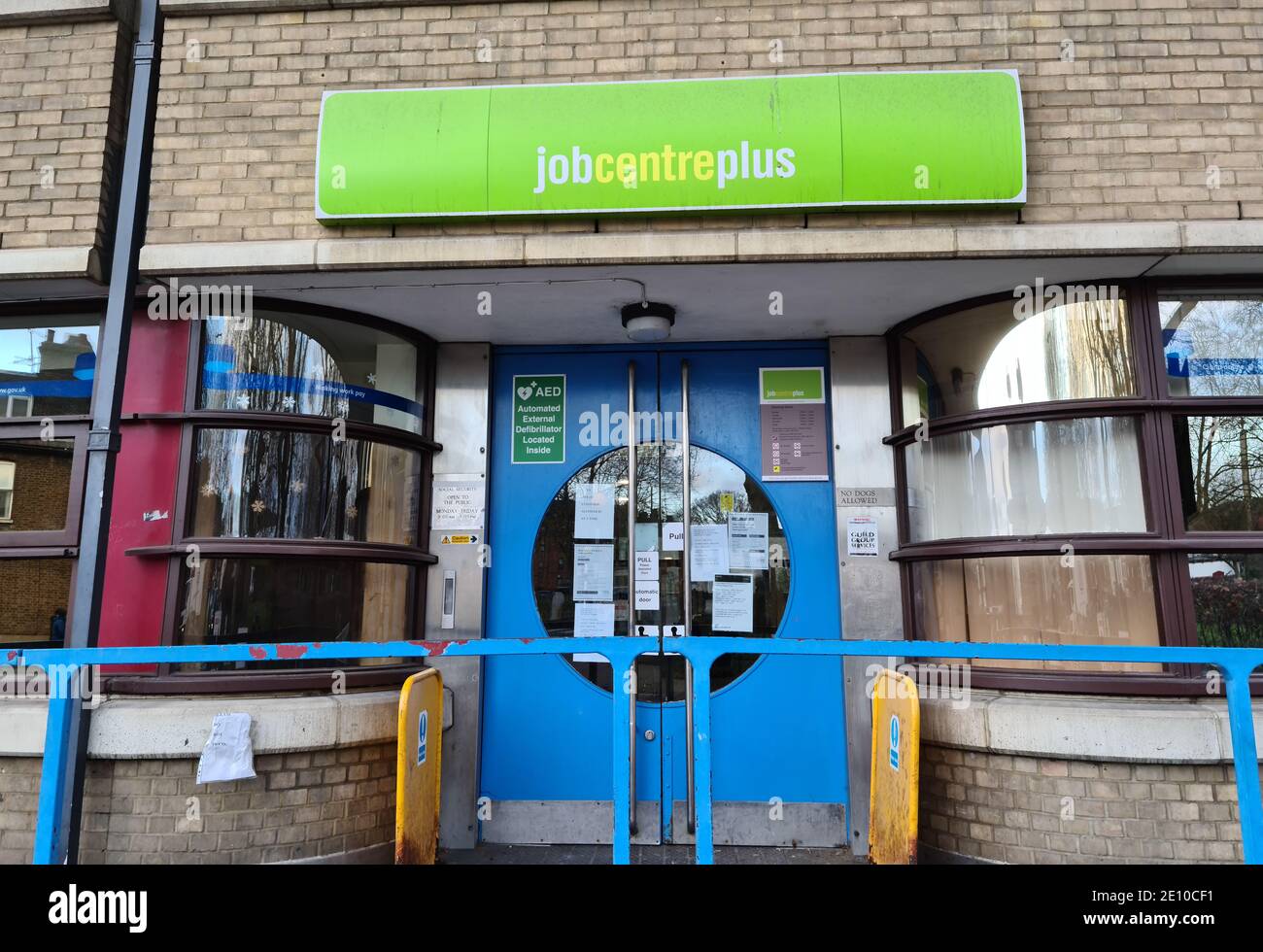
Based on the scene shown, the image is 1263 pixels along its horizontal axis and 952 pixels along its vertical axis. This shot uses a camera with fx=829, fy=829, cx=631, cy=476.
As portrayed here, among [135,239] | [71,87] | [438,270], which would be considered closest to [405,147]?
[438,270]

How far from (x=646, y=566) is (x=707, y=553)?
0.39 meters

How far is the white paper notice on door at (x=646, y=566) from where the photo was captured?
516 centimetres

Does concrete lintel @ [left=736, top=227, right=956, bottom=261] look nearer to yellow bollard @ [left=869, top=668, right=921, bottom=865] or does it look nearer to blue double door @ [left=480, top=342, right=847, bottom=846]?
blue double door @ [left=480, top=342, right=847, bottom=846]

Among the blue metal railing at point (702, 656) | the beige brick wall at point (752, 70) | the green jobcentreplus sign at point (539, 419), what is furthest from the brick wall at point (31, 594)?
the green jobcentreplus sign at point (539, 419)

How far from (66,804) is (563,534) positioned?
2886 mm

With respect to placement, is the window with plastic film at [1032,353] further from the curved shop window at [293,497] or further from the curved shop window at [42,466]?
the curved shop window at [42,466]

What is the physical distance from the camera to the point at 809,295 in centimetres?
470

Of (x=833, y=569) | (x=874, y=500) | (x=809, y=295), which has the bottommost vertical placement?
(x=833, y=569)

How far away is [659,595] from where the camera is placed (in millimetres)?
5145

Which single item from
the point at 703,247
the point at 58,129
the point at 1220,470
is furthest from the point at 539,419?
the point at 1220,470

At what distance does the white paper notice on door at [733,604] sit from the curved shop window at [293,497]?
5.96 ft

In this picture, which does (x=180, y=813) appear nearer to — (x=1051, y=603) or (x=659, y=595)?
(x=659, y=595)

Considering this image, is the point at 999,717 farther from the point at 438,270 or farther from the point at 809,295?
Answer: the point at 438,270

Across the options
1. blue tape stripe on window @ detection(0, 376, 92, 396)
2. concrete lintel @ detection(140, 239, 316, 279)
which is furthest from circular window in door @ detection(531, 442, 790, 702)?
blue tape stripe on window @ detection(0, 376, 92, 396)
